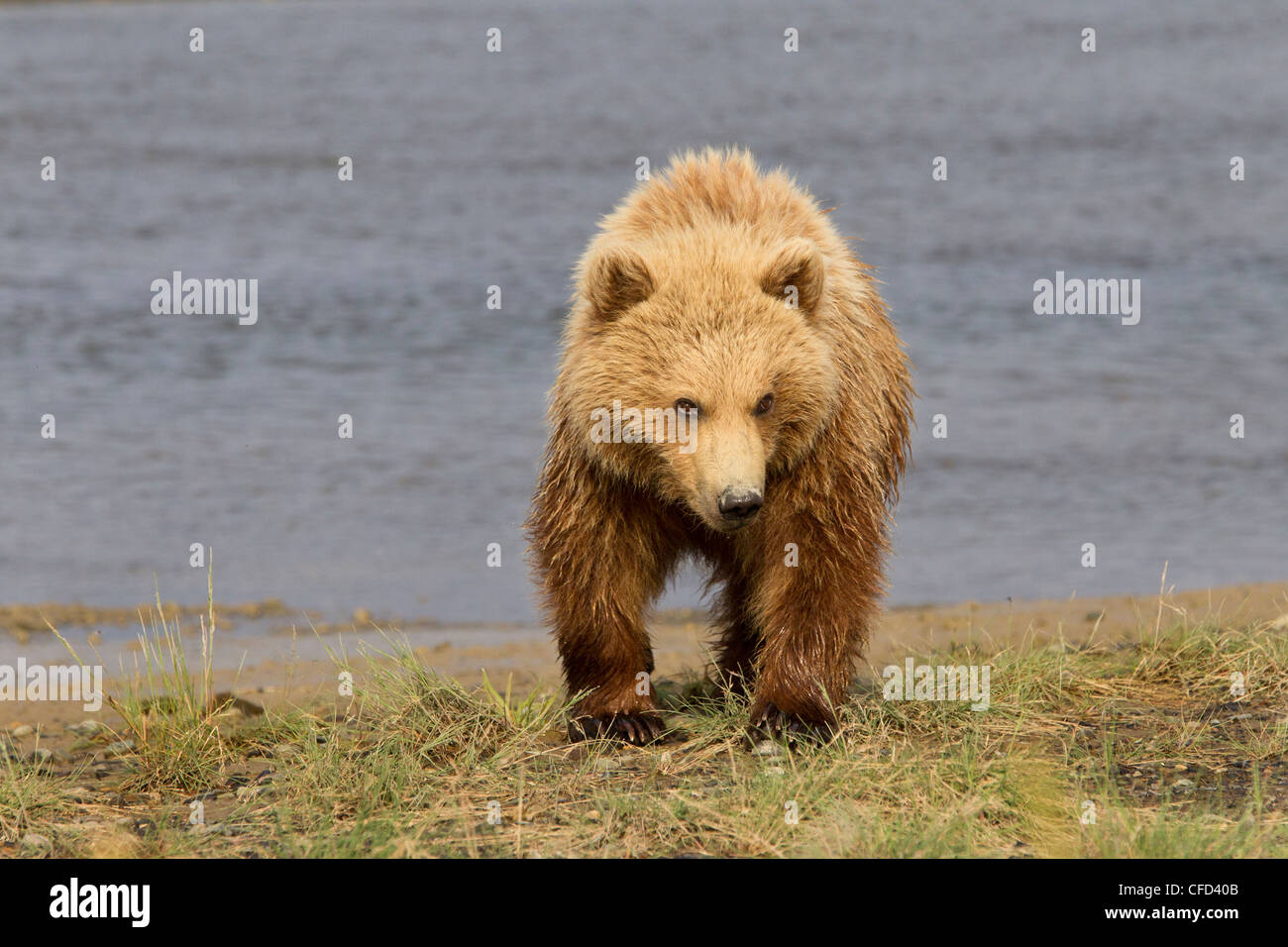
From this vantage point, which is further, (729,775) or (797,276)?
(797,276)

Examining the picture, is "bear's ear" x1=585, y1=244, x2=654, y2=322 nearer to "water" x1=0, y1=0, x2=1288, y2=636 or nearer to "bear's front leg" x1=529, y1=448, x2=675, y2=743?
"bear's front leg" x1=529, y1=448, x2=675, y2=743

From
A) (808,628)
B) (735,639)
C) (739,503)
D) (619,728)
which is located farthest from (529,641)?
(739,503)

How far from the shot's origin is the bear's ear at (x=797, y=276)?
16.4 feet

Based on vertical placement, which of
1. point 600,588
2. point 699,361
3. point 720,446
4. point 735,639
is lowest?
point 735,639

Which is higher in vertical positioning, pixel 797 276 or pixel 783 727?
pixel 797 276

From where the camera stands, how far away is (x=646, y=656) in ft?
18.5

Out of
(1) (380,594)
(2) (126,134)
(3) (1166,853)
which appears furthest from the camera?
(2) (126,134)

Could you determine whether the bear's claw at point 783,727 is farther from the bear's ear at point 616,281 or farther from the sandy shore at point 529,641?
the bear's ear at point 616,281

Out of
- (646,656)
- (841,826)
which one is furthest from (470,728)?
(841,826)

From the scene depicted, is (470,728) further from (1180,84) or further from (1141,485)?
(1180,84)

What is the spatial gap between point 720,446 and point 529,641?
130 inches

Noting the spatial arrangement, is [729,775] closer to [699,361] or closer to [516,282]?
[699,361]

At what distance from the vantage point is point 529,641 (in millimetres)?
7742
